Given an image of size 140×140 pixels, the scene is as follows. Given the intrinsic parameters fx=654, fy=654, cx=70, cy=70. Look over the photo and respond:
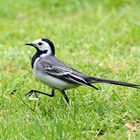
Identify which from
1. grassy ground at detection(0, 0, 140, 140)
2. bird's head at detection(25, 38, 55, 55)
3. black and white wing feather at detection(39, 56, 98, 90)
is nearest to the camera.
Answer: grassy ground at detection(0, 0, 140, 140)

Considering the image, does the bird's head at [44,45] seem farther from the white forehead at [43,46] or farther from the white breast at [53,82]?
the white breast at [53,82]

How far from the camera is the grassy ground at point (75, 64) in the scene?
5.27 m

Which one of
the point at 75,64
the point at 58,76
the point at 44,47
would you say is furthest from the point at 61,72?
the point at 75,64

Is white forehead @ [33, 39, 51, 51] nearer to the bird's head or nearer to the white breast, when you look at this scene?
the bird's head

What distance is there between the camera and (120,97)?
607cm

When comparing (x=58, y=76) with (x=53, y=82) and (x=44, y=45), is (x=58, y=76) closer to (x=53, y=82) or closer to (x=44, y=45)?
(x=53, y=82)

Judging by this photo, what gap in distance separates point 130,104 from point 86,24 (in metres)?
3.69

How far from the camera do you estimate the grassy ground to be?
5.27 m

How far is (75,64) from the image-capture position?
746cm

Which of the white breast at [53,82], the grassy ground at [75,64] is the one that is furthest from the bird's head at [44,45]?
the grassy ground at [75,64]

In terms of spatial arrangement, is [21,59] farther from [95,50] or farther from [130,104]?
[130,104]

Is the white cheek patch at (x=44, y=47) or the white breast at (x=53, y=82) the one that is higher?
the white cheek patch at (x=44, y=47)

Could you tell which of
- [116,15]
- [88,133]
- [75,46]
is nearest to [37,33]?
[75,46]

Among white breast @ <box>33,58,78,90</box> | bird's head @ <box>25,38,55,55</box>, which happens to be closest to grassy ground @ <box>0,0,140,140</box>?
white breast @ <box>33,58,78,90</box>
